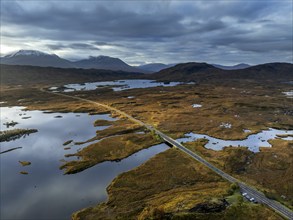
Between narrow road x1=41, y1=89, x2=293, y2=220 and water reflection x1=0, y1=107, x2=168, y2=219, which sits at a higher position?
narrow road x1=41, y1=89, x2=293, y2=220

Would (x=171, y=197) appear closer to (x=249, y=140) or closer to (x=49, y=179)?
(x=49, y=179)

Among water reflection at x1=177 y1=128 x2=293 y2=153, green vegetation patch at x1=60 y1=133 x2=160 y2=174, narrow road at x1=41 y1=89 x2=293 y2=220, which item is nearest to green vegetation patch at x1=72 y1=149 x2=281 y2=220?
narrow road at x1=41 y1=89 x2=293 y2=220

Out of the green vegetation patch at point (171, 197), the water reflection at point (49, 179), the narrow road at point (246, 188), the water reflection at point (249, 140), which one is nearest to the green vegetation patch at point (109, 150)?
the water reflection at point (49, 179)

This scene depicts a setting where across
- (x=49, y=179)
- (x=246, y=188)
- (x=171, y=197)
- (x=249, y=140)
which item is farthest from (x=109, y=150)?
(x=249, y=140)

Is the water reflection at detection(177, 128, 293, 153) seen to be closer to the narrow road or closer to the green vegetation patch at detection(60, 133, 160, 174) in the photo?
the narrow road

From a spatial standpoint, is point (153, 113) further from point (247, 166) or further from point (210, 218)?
point (210, 218)

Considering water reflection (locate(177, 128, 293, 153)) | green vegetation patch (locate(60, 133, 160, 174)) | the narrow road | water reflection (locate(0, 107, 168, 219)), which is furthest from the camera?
water reflection (locate(177, 128, 293, 153))

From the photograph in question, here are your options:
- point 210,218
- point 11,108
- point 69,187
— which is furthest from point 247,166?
point 11,108

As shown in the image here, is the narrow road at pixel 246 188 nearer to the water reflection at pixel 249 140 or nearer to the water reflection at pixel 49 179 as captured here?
the water reflection at pixel 49 179
